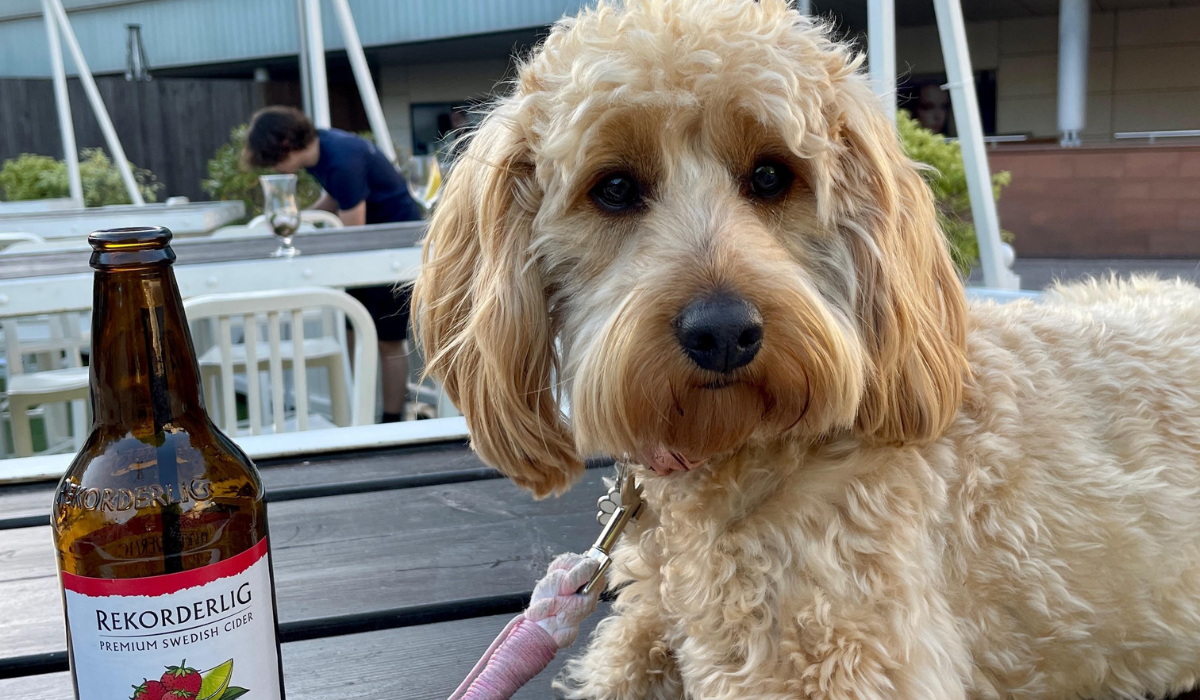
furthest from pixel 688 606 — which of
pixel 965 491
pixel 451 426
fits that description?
pixel 451 426

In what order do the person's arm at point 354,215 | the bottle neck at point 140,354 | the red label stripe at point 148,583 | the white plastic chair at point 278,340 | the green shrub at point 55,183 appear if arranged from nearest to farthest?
the red label stripe at point 148,583
the bottle neck at point 140,354
the white plastic chair at point 278,340
the person's arm at point 354,215
the green shrub at point 55,183

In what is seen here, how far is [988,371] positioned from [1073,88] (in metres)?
13.0

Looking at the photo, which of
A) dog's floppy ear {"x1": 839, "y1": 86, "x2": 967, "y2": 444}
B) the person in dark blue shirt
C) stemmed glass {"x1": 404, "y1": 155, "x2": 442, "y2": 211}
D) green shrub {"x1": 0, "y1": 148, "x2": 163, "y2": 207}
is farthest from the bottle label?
green shrub {"x1": 0, "y1": 148, "x2": 163, "y2": 207}

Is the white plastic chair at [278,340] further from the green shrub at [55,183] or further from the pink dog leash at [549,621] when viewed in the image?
the green shrub at [55,183]

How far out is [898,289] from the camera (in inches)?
52.8

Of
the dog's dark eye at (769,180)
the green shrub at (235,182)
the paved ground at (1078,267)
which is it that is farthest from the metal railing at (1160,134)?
the dog's dark eye at (769,180)

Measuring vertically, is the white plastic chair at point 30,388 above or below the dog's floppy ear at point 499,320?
below

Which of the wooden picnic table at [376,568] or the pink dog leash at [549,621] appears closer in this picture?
the pink dog leash at [549,621]

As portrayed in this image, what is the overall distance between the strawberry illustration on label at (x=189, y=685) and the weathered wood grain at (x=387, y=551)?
1.65 ft

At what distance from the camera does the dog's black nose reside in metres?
1.20

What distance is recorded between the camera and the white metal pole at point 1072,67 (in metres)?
12.5

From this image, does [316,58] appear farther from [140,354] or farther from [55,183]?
[140,354]

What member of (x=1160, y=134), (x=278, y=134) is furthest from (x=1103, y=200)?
(x=278, y=134)

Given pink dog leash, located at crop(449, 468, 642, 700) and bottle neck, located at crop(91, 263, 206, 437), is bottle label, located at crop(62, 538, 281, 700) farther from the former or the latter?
pink dog leash, located at crop(449, 468, 642, 700)
